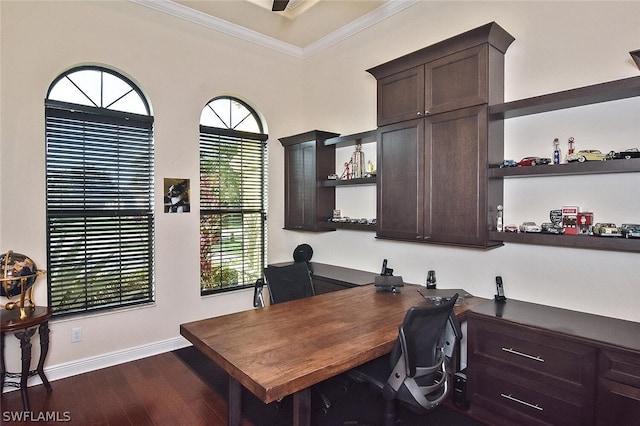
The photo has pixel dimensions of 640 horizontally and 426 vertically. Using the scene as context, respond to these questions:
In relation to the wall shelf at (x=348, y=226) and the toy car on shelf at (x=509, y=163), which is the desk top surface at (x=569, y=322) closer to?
the toy car on shelf at (x=509, y=163)

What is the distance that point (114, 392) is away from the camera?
290cm

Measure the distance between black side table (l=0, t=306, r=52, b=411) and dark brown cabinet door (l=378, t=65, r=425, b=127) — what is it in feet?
10.4

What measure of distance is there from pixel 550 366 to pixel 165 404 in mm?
2673

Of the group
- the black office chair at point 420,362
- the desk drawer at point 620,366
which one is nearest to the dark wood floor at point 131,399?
the black office chair at point 420,362

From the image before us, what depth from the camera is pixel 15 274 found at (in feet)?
8.63

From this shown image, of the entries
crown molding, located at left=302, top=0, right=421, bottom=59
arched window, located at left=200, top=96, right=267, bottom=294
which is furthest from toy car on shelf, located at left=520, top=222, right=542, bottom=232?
arched window, located at left=200, top=96, right=267, bottom=294

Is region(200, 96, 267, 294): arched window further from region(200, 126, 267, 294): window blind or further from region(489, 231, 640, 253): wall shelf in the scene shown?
region(489, 231, 640, 253): wall shelf

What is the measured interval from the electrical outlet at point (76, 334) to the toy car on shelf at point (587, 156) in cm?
412

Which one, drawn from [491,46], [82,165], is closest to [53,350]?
[82,165]

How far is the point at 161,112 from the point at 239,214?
1.39 meters

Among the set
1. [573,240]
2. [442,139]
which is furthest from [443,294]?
[442,139]

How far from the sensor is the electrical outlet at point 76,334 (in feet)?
10.5

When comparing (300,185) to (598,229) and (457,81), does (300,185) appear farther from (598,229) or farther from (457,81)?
(598,229)

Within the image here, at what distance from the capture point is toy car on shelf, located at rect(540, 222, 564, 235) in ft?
7.76
